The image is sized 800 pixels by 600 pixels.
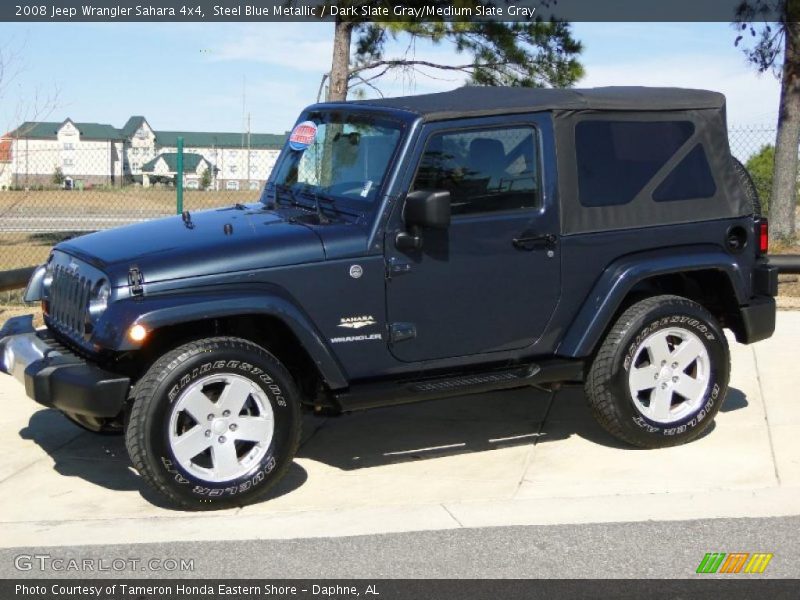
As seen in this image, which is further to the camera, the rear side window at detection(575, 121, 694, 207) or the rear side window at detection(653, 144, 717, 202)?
the rear side window at detection(653, 144, 717, 202)

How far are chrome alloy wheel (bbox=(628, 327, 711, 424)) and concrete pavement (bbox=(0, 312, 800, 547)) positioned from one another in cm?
25

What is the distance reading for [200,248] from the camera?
5.45m

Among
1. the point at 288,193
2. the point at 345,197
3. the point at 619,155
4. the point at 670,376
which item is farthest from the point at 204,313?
the point at 670,376

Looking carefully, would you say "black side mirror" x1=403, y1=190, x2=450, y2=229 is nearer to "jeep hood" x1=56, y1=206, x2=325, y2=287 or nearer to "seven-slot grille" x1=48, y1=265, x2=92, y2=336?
"jeep hood" x1=56, y1=206, x2=325, y2=287

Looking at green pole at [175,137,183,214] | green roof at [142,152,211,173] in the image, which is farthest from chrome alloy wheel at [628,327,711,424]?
green roof at [142,152,211,173]

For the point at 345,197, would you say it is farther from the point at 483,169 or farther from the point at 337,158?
the point at 483,169

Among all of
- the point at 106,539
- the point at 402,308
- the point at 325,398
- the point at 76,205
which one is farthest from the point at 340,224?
the point at 76,205

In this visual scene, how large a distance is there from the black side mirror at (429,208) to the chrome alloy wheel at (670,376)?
1472mm

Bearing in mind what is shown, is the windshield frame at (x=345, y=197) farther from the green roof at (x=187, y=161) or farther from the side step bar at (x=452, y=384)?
the green roof at (x=187, y=161)

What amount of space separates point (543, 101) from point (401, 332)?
1489 mm

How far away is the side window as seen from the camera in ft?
19.3

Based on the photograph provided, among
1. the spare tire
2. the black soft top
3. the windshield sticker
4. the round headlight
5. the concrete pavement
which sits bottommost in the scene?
the concrete pavement

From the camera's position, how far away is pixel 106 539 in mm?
5008

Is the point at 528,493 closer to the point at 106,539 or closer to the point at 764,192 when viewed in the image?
the point at 106,539
